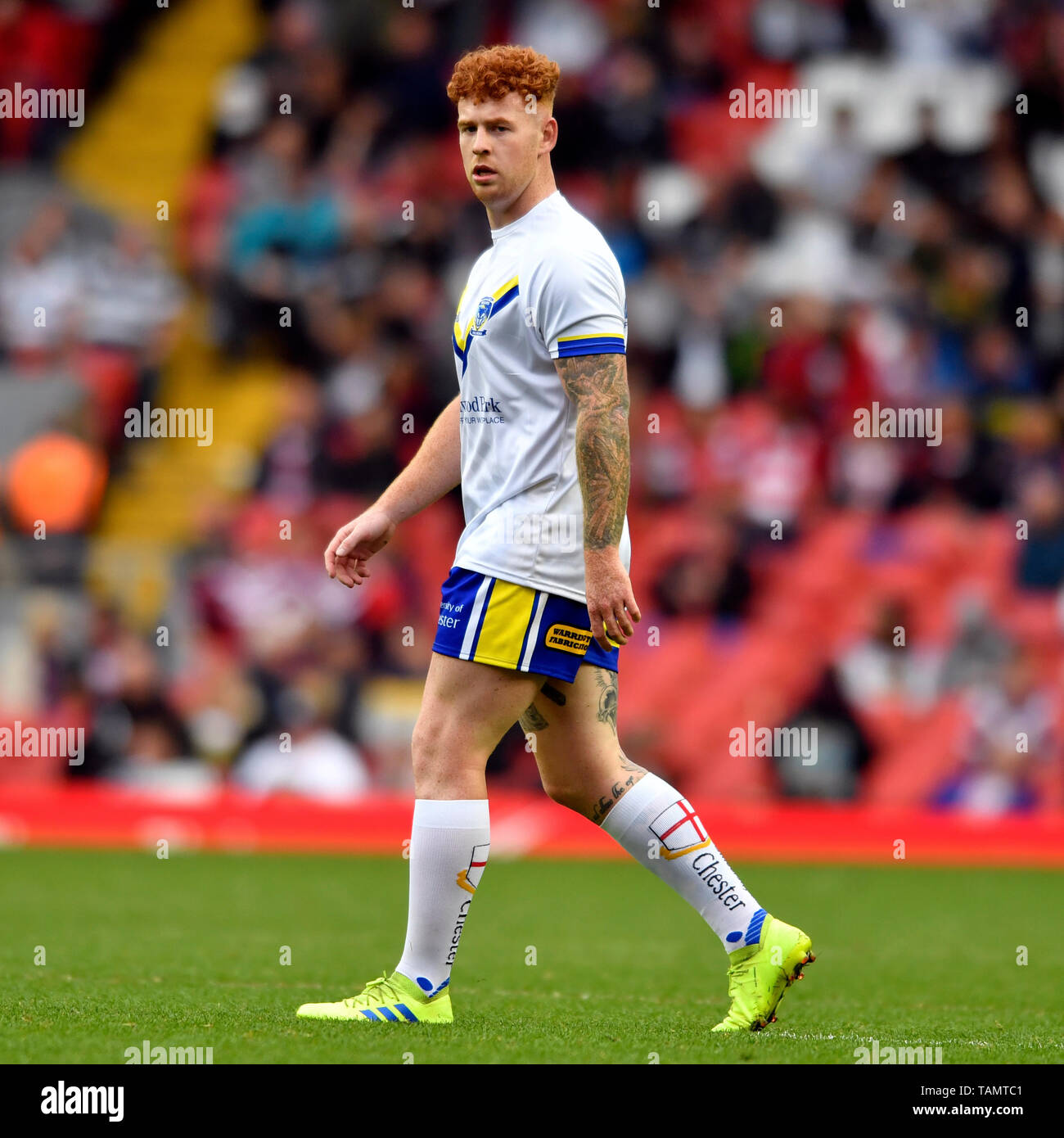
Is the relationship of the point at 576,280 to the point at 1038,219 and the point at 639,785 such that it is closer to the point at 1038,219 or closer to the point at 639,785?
the point at 639,785

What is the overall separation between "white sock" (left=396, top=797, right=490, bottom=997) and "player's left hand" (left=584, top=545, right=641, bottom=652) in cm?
60

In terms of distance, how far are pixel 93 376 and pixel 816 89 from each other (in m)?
6.96

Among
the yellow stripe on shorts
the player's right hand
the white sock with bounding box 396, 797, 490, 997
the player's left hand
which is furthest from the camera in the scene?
the player's right hand

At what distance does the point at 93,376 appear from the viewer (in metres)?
13.6

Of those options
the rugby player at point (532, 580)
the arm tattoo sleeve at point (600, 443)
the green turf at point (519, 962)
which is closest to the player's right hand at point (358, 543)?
the rugby player at point (532, 580)

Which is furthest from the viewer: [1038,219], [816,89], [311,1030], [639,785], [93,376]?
[816,89]

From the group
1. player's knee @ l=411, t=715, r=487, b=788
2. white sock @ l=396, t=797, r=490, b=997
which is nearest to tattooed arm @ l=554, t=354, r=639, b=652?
player's knee @ l=411, t=715, r=487, b=788

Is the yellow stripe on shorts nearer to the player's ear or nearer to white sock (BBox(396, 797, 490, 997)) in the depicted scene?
white sock (BBox(396, 797, 490, 997))

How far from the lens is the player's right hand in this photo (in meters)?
4.71

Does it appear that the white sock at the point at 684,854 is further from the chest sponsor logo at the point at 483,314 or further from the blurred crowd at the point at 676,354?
the blurred crowd at the point at 676,354

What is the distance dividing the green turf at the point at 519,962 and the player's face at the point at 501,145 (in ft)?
6.91

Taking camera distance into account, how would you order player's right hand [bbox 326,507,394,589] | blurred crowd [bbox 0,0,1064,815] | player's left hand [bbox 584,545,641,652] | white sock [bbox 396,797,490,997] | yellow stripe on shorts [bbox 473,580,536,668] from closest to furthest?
player's left hand [bbox 584,545,641,652], yellow stripe on shorts [bbox 473,580,536,668], white sock [bbox 396,797,490,997], player's right hand [bbox 326,507,394,589], blurred crowd [bbox 0,0,1064,815]
